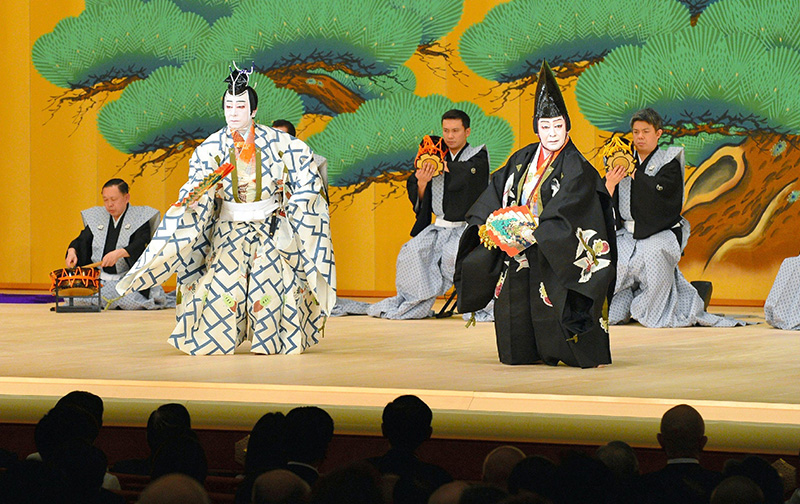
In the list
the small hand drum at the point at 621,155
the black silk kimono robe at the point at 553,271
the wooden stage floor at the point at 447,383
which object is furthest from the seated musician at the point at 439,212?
the black silk kimono robe at the point at 553,271

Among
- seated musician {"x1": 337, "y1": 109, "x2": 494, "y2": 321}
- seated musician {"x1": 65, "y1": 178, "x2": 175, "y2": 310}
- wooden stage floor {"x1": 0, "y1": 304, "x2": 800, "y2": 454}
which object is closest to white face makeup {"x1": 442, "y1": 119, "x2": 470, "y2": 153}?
seated musician {"x1": 337, "y1": 109, "x2": 494, "y2": 321}

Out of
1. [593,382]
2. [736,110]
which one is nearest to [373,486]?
[593,382]

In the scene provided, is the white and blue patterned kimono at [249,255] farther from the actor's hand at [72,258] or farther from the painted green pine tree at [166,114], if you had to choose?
the painted green pine tree at [166,114]

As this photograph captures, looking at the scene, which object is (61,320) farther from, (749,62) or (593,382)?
(749,62)

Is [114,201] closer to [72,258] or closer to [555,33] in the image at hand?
[72,258]

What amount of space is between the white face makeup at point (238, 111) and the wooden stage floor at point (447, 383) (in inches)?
51.5

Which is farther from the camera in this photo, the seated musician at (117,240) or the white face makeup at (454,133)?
the seated musician at (117,240)

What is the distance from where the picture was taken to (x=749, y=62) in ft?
33.1

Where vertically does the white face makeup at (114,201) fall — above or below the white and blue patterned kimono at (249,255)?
above

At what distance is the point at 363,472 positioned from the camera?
2092 millimetres

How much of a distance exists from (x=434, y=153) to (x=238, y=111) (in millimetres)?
2993

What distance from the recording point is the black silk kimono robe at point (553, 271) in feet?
17.3

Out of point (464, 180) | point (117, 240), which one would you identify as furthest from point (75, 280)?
point (464, 180)

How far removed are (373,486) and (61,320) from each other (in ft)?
21.6
